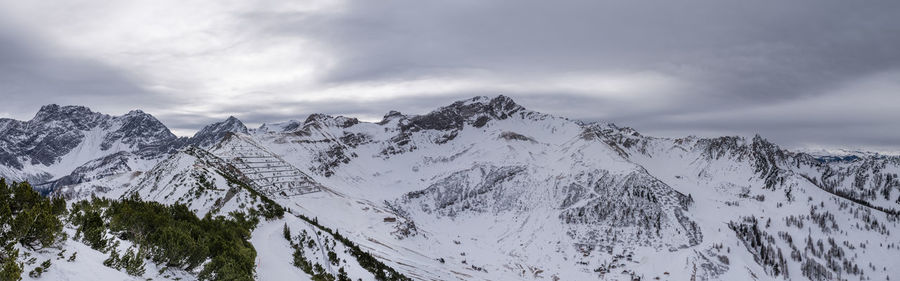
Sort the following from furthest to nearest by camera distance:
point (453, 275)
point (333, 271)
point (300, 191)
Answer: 1. point (300, 191)
2. point (453, 275)
3. point (333, 271)

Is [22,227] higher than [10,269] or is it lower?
higher

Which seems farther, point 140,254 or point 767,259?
point 767,259

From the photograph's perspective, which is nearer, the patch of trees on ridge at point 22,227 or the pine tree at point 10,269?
the pine tree at point 10,269

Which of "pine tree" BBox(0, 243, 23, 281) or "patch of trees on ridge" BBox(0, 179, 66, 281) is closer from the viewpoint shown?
"pine tree" BBox(0, 243, 23, 281)

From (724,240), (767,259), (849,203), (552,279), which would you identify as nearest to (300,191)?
(552,279)

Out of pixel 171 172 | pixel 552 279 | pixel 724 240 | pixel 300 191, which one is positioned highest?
pixel 171 172

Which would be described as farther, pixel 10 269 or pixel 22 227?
pixel 22 227

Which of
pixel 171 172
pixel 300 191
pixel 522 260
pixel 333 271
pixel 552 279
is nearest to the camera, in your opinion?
pixel 333 271

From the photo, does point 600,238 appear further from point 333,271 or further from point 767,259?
point 333,271

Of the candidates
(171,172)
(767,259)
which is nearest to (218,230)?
(171,172)

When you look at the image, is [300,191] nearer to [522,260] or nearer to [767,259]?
[522,260]

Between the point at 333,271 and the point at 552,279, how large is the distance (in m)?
106

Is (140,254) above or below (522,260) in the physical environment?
above

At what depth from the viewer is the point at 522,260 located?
162500 millimetres
